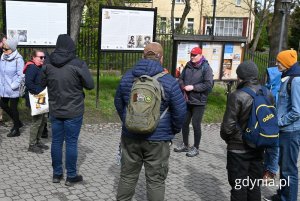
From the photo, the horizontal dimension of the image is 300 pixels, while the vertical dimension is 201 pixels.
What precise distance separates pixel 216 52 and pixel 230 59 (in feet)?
1.56

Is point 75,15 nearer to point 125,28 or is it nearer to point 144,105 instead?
point 125,28

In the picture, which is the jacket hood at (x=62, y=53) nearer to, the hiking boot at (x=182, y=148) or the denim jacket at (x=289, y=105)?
the denim jacket at (x=289, y=105)

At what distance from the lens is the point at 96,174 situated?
5.47 metres

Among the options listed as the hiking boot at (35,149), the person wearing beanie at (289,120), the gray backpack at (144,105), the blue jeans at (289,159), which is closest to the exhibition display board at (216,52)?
the hiking boot at (35,149)

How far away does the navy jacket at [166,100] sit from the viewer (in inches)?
143

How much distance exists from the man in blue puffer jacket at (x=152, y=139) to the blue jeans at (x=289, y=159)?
1306mm

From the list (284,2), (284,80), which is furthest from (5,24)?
(284,2)

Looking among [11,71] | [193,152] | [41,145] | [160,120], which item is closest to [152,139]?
[160,120]

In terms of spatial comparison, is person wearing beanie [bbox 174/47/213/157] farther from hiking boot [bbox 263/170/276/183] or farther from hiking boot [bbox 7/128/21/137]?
hiking boot [bbox 7/128/21/137]

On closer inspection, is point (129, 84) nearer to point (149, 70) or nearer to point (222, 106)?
point (149, 70)

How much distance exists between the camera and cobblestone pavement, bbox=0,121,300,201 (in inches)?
189

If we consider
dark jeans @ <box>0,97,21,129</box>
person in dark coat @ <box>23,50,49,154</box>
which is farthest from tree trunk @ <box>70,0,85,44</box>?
person in dark coat @ <box>23,50,49,154</box>

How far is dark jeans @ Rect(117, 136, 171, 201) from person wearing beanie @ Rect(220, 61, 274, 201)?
0.61m

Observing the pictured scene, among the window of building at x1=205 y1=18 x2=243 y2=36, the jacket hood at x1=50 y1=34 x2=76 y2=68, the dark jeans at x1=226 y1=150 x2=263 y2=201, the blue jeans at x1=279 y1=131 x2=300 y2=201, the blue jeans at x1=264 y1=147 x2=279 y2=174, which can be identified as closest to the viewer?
the dark jeans at x1=226 y1=150 x2=263 y2=201
